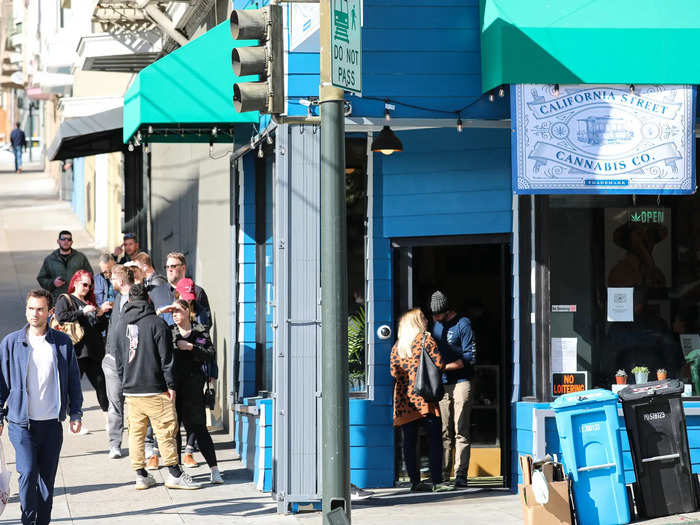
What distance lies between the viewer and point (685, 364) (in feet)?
35.3

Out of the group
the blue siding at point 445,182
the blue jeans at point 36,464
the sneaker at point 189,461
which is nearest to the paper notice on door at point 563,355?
the blue siding at point 445,182

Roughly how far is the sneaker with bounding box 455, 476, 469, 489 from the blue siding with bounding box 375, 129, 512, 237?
2.29 metres

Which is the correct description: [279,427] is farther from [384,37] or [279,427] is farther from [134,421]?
[384,37]

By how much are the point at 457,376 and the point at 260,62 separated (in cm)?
477

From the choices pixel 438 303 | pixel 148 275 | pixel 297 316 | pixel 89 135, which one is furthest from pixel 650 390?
pixel 89 135

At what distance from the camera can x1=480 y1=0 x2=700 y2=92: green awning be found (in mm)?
10086

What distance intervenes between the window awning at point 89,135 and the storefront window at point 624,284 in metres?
7.73

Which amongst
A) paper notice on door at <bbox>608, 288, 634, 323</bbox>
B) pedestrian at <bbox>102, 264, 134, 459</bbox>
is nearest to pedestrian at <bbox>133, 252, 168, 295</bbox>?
pedestrian at <bbox>102, 264, 134, 459</bbox>

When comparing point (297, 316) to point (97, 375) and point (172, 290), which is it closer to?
point (172, 290)

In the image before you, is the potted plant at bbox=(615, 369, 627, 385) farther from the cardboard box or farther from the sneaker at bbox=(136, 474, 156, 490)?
the sneaker at bbox=(136, 474, 156, 490)

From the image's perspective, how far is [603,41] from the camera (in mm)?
10180

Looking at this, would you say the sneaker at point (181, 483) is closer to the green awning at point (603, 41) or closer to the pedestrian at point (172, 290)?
the pedestrian at point (172, 290)

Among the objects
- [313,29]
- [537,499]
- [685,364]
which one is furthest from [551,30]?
[537,499]

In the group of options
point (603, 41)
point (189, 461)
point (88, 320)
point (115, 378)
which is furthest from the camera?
point (88, 320)
